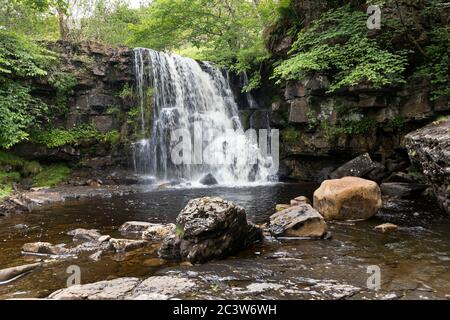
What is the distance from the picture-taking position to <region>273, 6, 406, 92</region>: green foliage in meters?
11.4

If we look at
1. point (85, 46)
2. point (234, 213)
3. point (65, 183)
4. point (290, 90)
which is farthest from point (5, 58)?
point (234, 213)

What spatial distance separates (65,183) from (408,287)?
14.8 metres

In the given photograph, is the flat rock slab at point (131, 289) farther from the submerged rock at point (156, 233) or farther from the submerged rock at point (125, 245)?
the submerged rock at point (156, 233)

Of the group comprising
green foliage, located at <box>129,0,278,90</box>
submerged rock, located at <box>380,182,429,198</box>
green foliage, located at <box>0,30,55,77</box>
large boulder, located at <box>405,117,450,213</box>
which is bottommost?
submerged rock, located at <box>380,182,429,198</box>

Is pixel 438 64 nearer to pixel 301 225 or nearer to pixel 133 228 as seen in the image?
pixel 301 225

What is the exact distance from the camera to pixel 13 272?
208 inches

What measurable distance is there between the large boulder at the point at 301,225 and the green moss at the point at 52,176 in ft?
38.6

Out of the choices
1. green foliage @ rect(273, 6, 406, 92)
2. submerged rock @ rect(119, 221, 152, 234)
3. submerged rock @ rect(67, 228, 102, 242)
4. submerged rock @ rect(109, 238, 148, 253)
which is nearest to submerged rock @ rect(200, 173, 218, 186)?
green foliage @ rect(273, 6, 406, 92)

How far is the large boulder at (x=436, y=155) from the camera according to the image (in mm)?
7527

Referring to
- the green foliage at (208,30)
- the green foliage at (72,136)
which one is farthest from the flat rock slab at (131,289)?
the green foliage at (208,30)

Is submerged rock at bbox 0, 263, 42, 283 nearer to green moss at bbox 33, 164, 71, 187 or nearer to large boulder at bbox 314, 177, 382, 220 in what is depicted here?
large boulder at bbox 314, 177, 382, 220

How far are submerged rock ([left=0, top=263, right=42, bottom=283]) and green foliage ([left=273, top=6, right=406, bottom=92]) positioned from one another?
961 centimetres

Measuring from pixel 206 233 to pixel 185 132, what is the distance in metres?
12.2

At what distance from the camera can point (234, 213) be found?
631 centimetres
